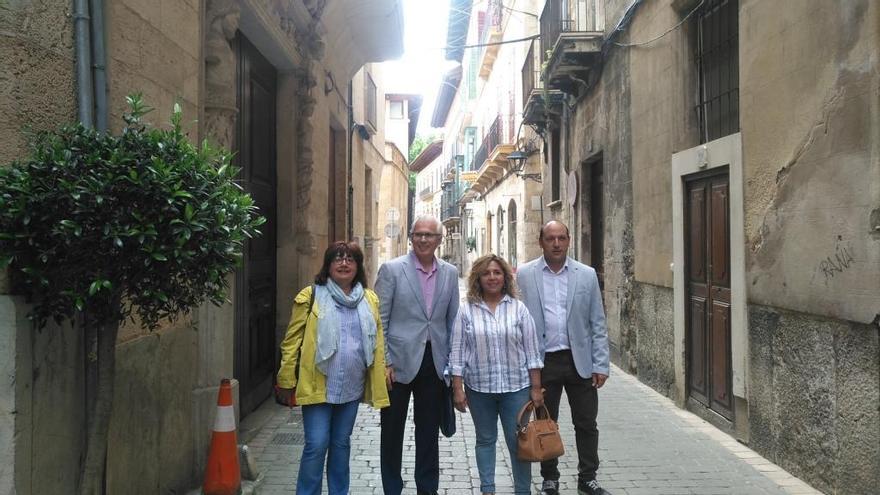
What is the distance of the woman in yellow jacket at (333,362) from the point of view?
12.1 ft

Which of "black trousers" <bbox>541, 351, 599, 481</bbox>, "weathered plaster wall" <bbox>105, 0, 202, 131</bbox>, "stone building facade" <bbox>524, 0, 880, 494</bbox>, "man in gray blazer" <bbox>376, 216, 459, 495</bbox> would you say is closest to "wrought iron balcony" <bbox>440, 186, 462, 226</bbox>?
"stone building facade" <bbox>524, 0, 880, 494</bbox>

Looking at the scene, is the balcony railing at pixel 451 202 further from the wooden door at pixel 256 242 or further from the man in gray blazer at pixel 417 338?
the man in gray blazer at pixel 417 338

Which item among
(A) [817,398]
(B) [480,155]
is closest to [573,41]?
(A) [817,398]

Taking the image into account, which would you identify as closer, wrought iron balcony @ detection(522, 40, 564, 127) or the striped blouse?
the striped blouse

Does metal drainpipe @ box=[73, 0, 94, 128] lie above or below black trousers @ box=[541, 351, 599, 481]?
above

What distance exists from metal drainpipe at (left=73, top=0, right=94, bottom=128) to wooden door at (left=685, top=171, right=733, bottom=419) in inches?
203

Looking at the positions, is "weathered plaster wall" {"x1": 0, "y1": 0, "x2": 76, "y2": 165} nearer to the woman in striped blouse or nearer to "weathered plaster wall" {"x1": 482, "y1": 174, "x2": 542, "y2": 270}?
the woman in striped blouse

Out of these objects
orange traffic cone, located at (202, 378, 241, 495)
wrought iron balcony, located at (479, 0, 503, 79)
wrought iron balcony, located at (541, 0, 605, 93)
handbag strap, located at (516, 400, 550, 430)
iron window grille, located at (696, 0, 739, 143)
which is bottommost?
orange traffic cone, located at (202, 378, 241, 495)

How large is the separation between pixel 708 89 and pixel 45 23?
5.91m

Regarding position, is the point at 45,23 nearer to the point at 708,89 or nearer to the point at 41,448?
the point at 41,448

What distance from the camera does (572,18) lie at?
11648mm

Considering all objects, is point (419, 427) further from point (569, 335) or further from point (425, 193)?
point (425, 193)

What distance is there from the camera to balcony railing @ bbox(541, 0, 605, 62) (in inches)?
412

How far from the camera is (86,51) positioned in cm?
308
